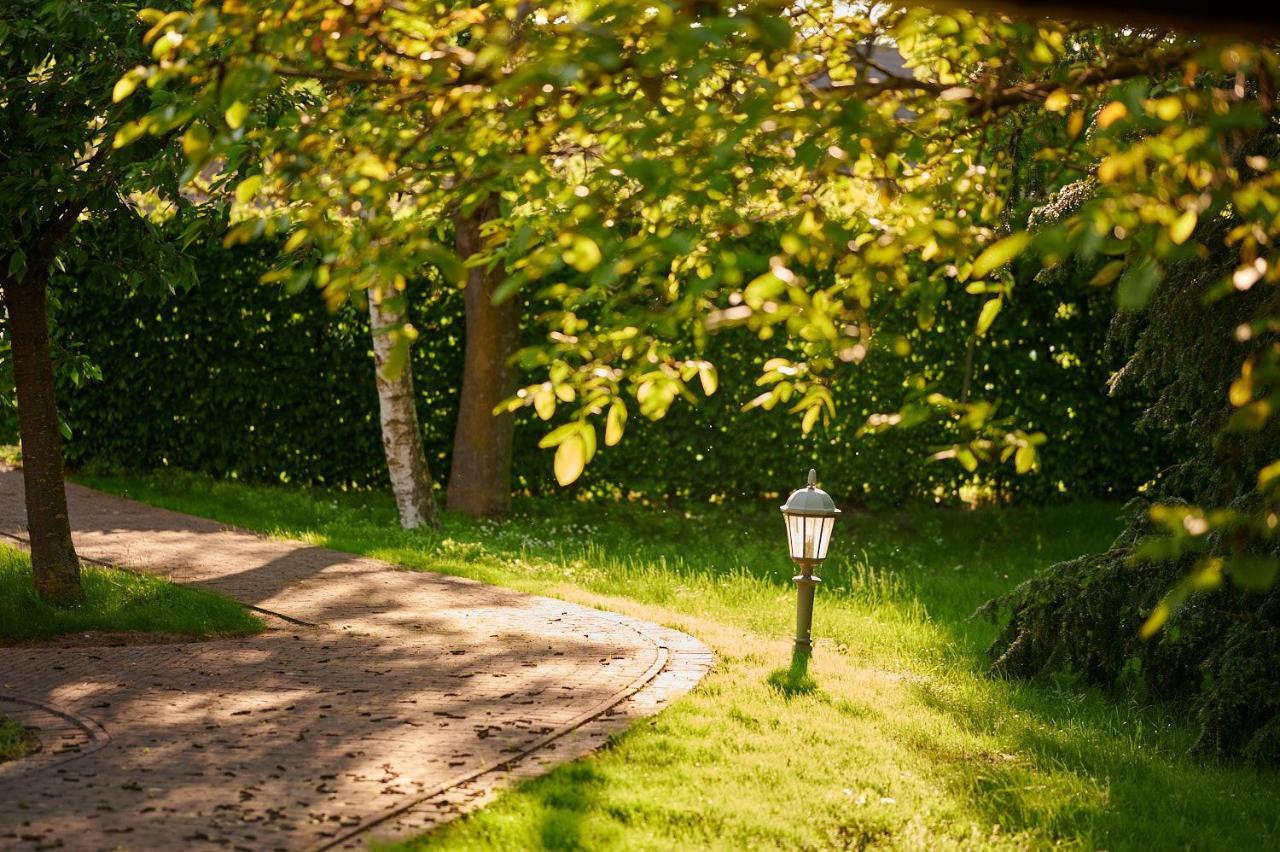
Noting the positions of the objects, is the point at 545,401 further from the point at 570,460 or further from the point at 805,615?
the point at 805,615

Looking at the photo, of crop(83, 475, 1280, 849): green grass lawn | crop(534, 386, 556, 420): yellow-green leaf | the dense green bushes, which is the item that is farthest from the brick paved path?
the dense green bushes

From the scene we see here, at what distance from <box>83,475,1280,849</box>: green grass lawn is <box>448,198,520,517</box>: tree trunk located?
132cm

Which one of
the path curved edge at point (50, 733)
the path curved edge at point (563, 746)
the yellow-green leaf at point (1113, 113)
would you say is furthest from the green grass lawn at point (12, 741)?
the yellow-green leaf at point (1113, 113)

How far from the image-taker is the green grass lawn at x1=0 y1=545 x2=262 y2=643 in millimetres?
7727

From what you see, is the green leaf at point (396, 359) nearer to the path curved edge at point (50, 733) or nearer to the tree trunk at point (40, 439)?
the path curved edge at point (50, 733)

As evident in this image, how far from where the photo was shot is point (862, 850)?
4.97 meters

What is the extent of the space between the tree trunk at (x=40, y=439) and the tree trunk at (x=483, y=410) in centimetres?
550

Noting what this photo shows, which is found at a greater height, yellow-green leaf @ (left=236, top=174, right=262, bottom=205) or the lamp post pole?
yellow-green leaf @ (left=236, top=174, right=262, bottom=205)

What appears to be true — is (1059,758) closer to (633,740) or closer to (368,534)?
(633,740)

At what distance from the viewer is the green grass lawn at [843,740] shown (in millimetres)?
5137

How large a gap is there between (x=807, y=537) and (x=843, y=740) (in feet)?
5.55

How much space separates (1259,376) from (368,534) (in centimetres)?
945

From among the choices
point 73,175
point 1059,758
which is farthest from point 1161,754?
point 73,175

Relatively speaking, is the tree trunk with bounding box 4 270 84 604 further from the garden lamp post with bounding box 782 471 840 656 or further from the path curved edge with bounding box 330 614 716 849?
the garden lamp post with bounding box 782 471 840 656
